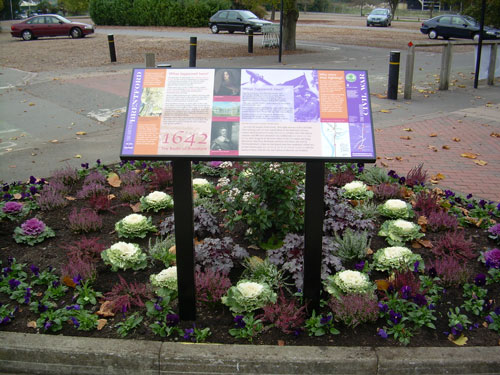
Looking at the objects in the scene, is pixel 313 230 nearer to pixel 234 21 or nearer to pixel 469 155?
pixel 469 155

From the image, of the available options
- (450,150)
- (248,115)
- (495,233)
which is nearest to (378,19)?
(450,150)

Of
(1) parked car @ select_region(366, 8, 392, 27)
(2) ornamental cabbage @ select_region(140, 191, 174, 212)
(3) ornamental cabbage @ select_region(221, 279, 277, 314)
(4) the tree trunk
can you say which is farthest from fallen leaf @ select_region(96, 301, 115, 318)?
(1) parked car @ select_region(366, 8, 392, 27)

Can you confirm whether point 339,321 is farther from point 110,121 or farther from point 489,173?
point 110,121

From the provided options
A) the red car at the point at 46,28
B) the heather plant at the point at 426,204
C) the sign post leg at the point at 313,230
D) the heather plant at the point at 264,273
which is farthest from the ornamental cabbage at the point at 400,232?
the red car at the point at 46,28

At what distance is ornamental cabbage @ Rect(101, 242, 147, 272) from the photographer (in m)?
4.06

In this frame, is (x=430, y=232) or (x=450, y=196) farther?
(x=450, y=196)

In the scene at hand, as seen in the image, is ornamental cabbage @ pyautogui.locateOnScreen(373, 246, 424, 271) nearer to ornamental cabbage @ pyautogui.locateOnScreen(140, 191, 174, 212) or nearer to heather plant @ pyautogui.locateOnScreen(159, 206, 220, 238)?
heather plant @ pyautogui.locateOnScreen(159, 206, 220, 238)

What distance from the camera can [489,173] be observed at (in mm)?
6711

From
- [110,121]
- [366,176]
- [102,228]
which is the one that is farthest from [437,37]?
[102,228]

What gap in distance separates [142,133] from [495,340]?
250 centimetres

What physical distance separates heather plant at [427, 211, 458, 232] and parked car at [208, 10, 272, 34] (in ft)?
97.6

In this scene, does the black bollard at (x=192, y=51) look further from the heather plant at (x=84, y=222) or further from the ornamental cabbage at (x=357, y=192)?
the heather plant at (x=84, y=222)

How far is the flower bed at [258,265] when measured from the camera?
3.38 metres

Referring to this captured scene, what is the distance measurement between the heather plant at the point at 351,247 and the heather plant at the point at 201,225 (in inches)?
41.1
